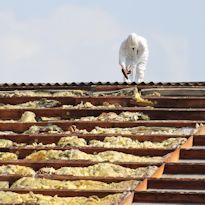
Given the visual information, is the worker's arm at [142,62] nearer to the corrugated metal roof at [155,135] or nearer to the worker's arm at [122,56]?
the worker's arm at [122,56]

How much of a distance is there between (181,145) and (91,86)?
394 cm

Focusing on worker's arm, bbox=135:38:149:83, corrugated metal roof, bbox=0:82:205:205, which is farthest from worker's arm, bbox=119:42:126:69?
corrugated metal roof, bbox=0:82:205:205

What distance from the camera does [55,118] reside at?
13.8 metres

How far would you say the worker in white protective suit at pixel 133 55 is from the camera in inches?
699

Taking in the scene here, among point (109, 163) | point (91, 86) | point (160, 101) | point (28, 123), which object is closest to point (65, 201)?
point (109, 163)

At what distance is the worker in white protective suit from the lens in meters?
17.8

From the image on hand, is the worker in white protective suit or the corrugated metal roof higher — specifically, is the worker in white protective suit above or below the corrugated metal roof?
above

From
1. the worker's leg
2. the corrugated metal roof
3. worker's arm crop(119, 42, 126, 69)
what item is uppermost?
worker's arm crop(119, 42, 126, 69)

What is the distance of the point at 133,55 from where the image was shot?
17.9m

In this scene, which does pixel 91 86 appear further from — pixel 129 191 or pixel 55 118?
pixel 129 191

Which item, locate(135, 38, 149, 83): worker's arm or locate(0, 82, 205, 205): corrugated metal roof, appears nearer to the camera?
locate(0, 82, 205, 205): corrugated metal roof

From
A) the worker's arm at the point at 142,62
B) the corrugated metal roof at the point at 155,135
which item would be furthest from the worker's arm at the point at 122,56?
the corrugated metal roof at the point at 155,135

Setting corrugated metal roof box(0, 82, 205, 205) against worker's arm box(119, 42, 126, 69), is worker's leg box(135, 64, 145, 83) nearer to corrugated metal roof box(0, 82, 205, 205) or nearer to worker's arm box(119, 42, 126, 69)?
worker's arm box(119, 42, 126, 69)

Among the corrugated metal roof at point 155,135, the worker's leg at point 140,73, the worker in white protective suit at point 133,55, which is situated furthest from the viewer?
the worker's leg at point 140,73
